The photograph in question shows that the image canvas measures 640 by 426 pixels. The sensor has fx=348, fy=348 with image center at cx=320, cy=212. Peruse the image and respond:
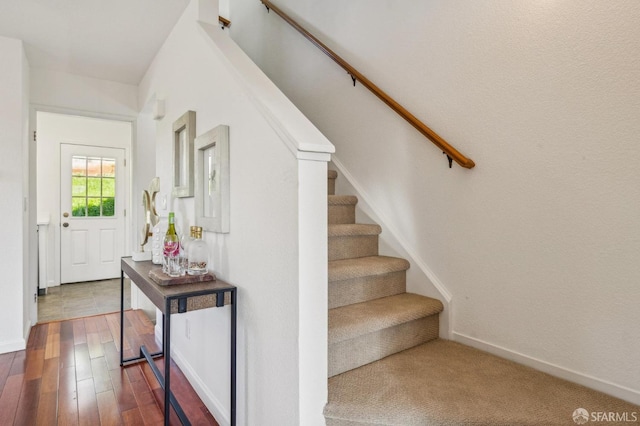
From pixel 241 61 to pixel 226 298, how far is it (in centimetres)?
117

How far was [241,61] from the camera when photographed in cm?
177

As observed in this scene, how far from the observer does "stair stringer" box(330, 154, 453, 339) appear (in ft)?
6.39

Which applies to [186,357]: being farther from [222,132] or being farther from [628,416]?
[628,416]

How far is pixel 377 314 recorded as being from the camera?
1.71 metres

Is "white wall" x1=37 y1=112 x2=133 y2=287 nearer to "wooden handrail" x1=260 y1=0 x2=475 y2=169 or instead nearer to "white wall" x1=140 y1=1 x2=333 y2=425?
"wooden handrail" x1=260 y1=0 x2=475 y2=169

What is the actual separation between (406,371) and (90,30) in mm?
3062

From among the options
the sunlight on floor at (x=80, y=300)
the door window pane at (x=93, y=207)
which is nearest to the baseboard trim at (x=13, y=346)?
the sunlight on floor at (x=80, y=300)

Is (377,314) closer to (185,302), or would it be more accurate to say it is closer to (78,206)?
(185,302)

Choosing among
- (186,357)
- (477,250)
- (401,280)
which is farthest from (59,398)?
(477,250)

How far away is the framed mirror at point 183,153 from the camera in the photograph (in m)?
2.15

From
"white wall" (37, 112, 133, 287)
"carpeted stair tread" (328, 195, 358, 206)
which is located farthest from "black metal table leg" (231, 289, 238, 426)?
"white wall" (37, 112, 133, 287)

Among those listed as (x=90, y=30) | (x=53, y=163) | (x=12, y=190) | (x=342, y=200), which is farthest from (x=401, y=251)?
(x=53, y=163)

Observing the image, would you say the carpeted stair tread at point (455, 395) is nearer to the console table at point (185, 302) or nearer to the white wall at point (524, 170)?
the white wall at point (524, 170)

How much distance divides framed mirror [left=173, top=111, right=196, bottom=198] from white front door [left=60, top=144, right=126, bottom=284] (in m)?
3.64
